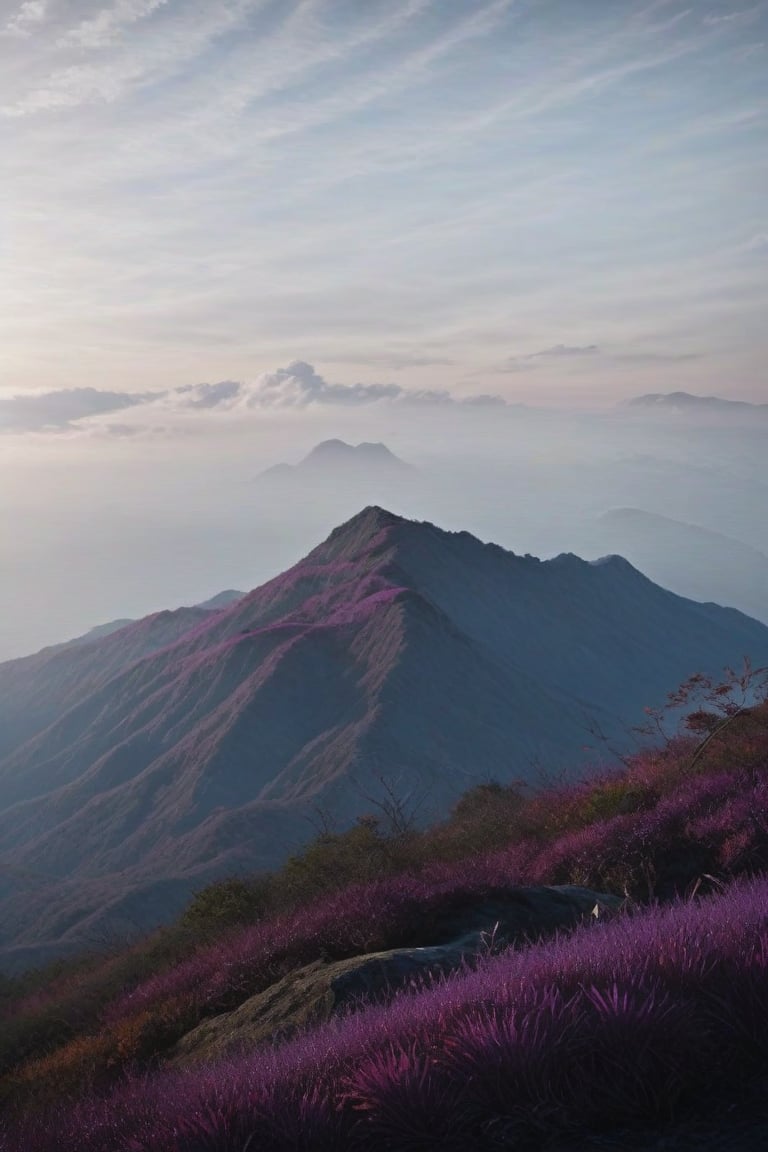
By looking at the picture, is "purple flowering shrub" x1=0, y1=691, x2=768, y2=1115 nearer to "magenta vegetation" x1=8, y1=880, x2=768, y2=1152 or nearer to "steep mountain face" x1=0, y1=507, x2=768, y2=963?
"magenta vegetation" x1=8, y1=880, x2=768, y2=1152

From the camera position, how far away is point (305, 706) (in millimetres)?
66125

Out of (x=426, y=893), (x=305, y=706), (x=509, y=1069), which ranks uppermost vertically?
(x=509, y=1069)

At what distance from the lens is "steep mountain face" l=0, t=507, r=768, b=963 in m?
52.2

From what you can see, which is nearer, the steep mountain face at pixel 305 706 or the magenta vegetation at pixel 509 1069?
the magenta vegetation at pixel 509 1069

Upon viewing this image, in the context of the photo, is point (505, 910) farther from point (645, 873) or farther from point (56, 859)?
point (56, 859)

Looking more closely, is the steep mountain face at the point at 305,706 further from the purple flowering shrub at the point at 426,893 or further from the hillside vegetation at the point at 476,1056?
the hillside vegetation at the point at 476,1056

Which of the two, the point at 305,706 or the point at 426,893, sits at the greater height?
the point at 426,893

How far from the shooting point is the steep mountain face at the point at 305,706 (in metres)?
52.2

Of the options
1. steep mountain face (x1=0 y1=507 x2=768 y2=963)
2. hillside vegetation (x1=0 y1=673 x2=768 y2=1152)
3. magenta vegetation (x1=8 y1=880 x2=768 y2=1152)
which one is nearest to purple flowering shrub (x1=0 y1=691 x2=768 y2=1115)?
hillside vegetation (x1=0 y1=673 x2=768 y2=1152)

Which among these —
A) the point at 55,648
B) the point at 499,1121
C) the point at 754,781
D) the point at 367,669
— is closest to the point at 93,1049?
the point at 499,1121

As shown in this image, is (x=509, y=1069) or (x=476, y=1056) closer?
(x=509, y=1069)

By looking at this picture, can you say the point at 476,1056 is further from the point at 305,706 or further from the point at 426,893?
the point at 305,706

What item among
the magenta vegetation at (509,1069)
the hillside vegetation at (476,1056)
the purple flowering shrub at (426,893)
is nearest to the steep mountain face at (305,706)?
the purple flowering shrub at (426,893)

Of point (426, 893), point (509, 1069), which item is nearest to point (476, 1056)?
point (509, 1069)
